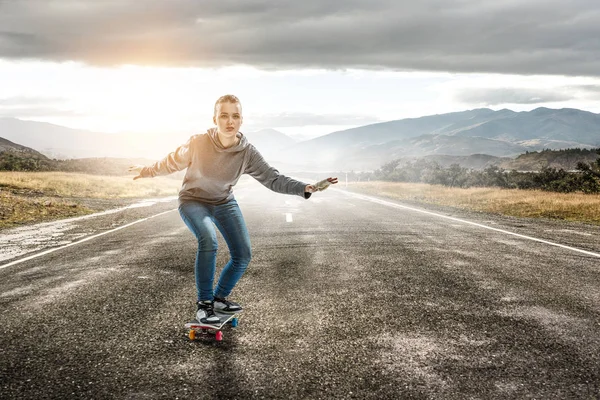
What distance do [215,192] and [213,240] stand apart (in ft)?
1.47

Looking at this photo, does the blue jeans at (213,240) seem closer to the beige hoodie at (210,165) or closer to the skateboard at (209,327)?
the beige hoodie at (210,165)

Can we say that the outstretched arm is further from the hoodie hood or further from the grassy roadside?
the grassy roadside

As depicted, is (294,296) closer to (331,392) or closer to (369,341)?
(369,341)

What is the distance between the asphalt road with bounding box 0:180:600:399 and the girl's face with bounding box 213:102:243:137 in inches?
68.9

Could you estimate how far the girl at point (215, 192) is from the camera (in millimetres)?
4219

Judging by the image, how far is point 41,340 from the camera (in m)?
4.06

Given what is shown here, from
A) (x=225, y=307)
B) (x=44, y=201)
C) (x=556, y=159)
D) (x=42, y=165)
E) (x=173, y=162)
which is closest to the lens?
(x=225, y=307)

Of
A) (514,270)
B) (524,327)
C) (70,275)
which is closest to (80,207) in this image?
(70,275)

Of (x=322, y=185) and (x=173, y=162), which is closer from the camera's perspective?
(x=322, y=185)

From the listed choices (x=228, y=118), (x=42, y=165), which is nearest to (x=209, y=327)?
(x=228, y=118)

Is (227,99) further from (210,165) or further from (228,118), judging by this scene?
(210,165)

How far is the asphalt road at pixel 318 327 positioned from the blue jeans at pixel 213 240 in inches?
17.2

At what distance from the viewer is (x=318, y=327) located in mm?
4387

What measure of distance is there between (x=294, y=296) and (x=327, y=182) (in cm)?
173
